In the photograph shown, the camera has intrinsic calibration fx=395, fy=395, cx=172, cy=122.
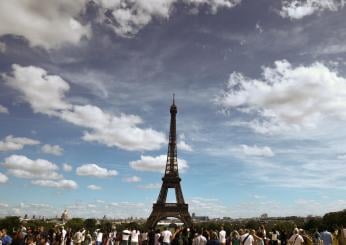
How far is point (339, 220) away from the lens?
100 m

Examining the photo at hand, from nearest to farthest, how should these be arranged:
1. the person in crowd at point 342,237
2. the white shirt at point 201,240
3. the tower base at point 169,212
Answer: the white shirt at point 201,240 < the person in crowd at point 342,237 < the tower base at point 169,212

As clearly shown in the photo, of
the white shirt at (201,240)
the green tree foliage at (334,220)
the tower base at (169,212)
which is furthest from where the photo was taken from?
the green tree foliage at (334,220)

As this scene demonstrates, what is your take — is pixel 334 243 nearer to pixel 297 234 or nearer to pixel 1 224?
pixel 297 234

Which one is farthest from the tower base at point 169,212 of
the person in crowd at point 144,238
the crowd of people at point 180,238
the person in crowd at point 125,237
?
the person in crowd at point 125,237

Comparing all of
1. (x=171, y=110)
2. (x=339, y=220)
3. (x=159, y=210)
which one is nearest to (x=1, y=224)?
(x=159, y=210)

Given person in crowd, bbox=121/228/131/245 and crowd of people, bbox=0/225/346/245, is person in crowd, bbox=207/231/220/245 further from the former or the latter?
person in crowd, bbox=121/228/131/245

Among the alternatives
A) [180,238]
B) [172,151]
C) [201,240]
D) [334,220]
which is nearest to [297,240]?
[201,240]

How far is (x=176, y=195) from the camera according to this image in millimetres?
78812

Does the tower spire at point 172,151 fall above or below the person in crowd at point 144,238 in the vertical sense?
above

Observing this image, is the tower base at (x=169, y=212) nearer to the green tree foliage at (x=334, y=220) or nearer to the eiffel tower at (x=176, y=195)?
the eiffel tower at (x=176, y=195)

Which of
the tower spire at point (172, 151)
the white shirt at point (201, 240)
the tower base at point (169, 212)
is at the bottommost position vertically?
the white shirt at point (201, 240)

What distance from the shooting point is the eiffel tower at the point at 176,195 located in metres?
77.9

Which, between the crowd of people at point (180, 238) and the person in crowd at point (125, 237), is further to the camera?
the person in crowd at point (125, 237)

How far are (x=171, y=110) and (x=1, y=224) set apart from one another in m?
63.0
